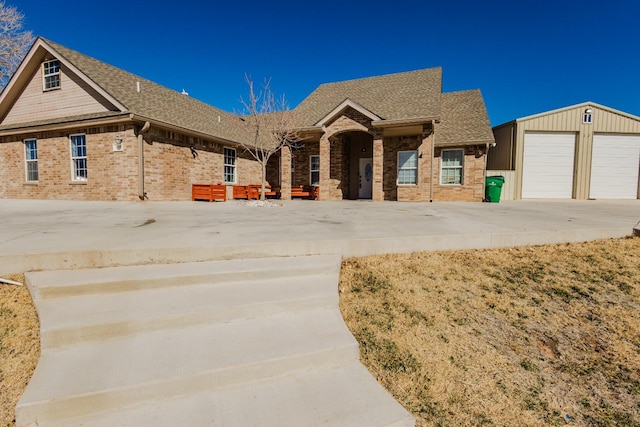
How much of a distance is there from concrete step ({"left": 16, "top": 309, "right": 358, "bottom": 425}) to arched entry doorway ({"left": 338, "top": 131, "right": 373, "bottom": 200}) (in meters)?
14.2

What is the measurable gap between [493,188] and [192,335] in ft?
48.5

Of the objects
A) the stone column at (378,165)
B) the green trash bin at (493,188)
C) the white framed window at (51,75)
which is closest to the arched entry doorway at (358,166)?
the stone column at (378,165)


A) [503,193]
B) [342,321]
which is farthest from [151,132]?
[503,193]

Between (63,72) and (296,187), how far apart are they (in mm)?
11468

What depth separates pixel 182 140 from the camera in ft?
44.1

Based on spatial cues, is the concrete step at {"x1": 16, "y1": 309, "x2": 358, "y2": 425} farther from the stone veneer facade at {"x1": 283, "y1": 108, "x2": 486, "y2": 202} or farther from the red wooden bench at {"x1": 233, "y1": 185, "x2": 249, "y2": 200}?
the red wooden bench at {"x1": 233, "y1": 185, "x2": 249, "y2": 200}

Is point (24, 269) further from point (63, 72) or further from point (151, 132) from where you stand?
point (63, 72)

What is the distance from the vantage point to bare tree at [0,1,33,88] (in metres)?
16.6

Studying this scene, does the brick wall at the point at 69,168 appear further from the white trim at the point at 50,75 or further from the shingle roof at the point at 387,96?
the shingle roof at the point at 387,96

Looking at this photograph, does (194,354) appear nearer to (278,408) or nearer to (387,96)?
(278,408)

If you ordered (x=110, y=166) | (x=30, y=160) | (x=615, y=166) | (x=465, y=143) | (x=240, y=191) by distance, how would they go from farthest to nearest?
(x=615, y=166), (x=240, y=191), (x=465, y=143), (x=30, y=160), (x=110, y=166)

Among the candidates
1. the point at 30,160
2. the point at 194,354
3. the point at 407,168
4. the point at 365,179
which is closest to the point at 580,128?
the point at 407,168

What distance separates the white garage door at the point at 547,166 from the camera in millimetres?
15961

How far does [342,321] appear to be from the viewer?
2.97 m
